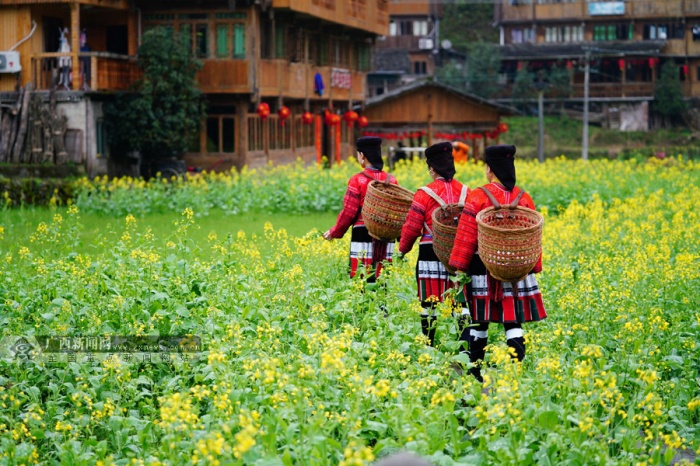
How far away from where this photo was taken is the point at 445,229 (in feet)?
30.8

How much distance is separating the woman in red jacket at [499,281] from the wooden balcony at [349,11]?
23.4 m

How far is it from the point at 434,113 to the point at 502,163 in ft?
118

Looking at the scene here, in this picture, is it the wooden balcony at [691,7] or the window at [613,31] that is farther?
the window at [613,31]

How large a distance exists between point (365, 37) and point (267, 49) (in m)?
10.3

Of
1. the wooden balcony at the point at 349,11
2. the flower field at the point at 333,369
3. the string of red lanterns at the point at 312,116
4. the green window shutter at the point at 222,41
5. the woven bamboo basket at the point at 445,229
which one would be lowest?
the flower field at the point at 333,369

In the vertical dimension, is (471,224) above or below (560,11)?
below

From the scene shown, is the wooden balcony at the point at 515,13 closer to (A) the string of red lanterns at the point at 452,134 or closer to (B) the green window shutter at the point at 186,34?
(A) the string of red lanterns at the point at 452,134

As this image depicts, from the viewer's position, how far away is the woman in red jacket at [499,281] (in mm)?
8781

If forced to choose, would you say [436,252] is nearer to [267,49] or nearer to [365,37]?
[267,49]

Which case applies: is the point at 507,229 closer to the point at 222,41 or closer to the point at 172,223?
the point at 172,223

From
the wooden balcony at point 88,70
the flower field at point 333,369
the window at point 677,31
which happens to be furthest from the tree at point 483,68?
the flower field at point 333,369

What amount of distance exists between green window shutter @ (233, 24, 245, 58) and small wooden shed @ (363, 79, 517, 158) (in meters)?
13.3

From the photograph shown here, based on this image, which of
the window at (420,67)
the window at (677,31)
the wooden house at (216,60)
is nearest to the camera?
the wooden house at (216,60)

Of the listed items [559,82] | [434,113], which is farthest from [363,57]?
[559,82]
